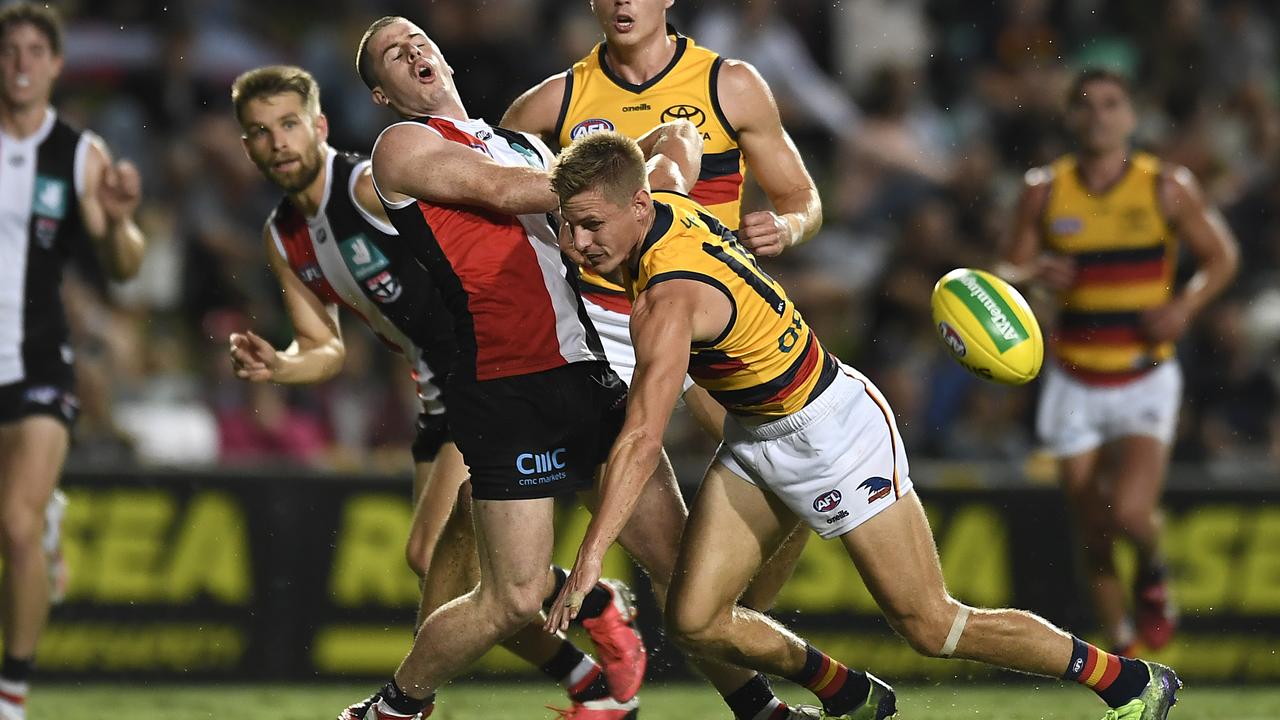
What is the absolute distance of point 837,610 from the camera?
1057cm

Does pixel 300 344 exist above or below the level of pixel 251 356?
below

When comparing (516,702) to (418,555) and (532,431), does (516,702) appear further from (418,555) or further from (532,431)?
(532,431)

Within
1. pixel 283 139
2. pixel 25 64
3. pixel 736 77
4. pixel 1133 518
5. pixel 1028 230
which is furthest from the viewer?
pixel 1028 230

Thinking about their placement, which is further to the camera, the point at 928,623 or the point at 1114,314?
the point at 1114,314

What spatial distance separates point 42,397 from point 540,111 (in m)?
2.83

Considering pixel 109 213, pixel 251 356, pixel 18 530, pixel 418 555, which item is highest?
pixel 109 213

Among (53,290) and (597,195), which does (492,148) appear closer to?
(597,195)

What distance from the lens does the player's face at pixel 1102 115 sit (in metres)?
9.95

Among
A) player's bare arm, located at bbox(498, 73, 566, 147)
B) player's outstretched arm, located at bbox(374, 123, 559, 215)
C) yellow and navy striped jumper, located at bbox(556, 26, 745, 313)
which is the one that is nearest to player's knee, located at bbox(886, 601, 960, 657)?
yellow and navy striped jumper, located at bbox(556, 26, 745, 313)

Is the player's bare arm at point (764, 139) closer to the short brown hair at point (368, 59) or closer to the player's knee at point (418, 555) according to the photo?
the short brown hair at point (368, 59)

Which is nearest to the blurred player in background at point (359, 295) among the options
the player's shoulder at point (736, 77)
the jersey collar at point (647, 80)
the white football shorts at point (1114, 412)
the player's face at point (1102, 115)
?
the jersey collar at point (647, 80)

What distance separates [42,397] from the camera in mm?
8398

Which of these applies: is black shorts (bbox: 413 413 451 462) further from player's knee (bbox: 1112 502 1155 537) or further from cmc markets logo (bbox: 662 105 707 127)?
player's knee (bbox: 1112 502 1155 537)

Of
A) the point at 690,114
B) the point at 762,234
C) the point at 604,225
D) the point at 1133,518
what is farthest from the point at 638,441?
the point at 1133,518
